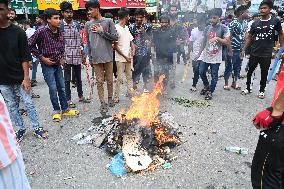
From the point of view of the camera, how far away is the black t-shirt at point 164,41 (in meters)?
7.79

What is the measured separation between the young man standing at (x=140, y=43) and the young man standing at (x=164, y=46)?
304 mm

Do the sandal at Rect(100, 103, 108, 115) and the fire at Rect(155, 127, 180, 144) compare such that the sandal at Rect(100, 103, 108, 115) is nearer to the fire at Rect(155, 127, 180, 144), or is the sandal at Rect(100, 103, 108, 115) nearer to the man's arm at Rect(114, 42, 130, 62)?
the man's arm at Rect(114, 42, 130, 62)

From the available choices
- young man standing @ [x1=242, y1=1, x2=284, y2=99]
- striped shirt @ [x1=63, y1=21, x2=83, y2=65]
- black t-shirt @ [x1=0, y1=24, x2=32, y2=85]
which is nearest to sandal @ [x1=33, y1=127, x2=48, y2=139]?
black t-shirt @ [x1=0, y1=24, x2=32, y2=85]

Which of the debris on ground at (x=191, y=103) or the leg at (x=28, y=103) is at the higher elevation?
the leg at (x=28, y=103)

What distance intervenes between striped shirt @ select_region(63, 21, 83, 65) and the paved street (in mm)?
1206

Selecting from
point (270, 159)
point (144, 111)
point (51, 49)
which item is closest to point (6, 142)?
point (270, 159)

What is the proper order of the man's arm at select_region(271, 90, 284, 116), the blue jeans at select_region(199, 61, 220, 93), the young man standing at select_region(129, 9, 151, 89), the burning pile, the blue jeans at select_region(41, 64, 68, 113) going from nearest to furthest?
the man's arm at select_region(271, 90, 284, 116)
the burning pile
the blue jeans at select_region(41, 64, 68, 113)
the blue jeans at select_region(199, 61, 220, 93)
the young man standing at select_region(129, 9, 151, 89)

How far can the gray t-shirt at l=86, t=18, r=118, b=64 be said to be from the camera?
6016mm

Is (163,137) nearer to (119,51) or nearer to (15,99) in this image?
(15,99)

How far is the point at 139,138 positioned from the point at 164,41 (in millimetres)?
3984

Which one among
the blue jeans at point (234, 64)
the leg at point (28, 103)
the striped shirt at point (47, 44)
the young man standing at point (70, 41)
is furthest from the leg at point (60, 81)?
the blue jeans at point (234, 64)

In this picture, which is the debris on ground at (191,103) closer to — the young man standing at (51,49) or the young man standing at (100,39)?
the young man standing at (100,39)

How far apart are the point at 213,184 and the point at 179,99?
375cm

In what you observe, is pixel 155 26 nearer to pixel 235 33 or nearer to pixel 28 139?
pixel 235 33
